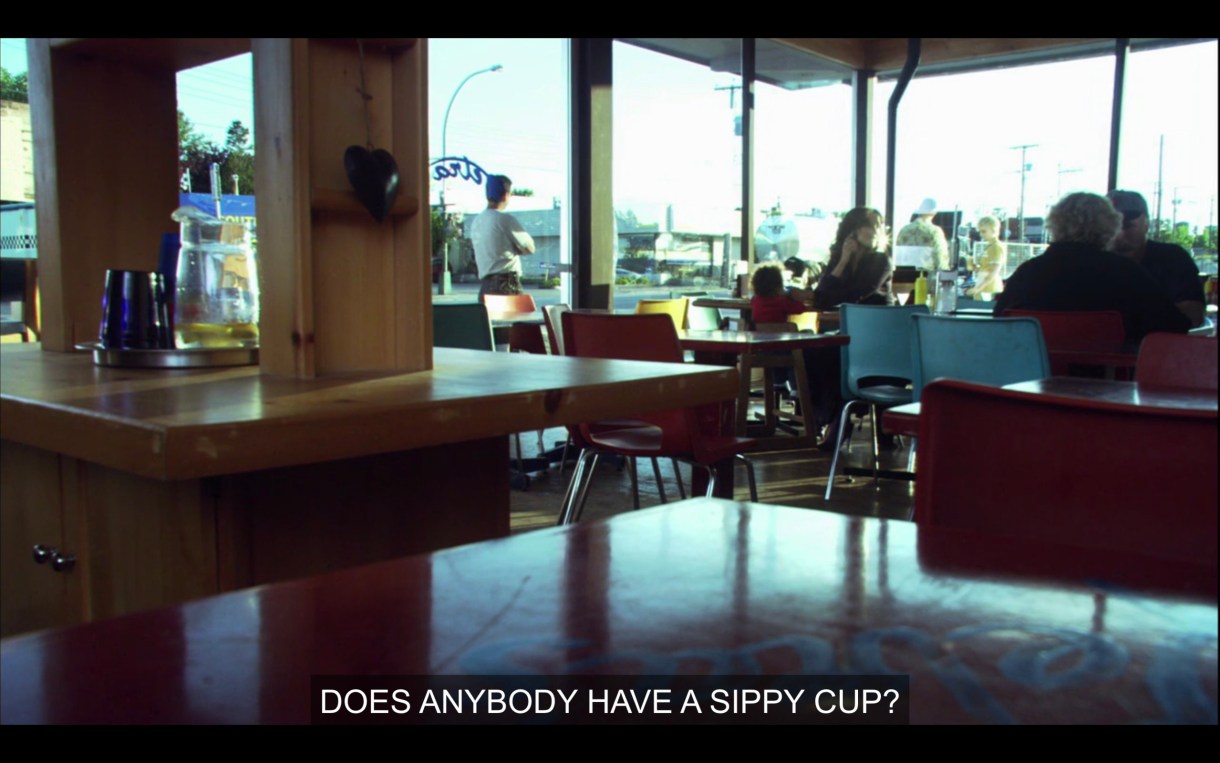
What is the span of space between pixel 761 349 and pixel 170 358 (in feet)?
8.97

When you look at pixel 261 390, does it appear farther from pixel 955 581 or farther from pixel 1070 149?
pixel 1070 149

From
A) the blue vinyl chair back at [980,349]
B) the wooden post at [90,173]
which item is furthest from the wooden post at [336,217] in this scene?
the blue vinyl chair back at [980,349]

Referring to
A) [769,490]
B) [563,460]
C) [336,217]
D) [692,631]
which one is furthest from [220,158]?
[692,631]

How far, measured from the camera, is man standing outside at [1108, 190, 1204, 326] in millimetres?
4172

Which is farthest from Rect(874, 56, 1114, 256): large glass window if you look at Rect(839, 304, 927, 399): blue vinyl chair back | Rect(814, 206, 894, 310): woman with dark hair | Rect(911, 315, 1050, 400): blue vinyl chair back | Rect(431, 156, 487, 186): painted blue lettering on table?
Rect(911, 315, 1050, 400): blue vinyl chair back

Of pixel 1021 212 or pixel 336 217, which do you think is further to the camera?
pixel 1021 212

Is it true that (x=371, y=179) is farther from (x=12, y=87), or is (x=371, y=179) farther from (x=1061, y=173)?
(x=1061, y=173)

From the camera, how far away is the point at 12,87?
11.3 ft

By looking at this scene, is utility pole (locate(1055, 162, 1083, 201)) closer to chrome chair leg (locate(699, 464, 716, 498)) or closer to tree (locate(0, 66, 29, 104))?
chrome chair leg (locate(699, 464, 716, 498))

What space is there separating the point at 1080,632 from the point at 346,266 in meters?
1.06

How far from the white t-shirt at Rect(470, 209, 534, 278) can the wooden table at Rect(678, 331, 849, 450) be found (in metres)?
1.32

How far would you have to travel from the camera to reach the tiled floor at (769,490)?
363cm

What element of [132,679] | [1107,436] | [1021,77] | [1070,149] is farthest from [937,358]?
[1021,77]

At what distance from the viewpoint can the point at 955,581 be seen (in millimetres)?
447
